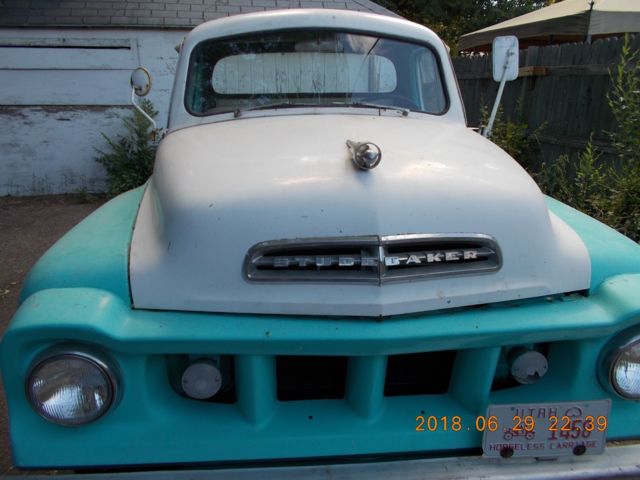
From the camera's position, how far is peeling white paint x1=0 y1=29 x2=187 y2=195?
7715 mm

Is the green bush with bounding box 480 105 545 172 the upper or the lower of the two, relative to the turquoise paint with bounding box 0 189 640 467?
lower

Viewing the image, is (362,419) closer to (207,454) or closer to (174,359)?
(207,454)

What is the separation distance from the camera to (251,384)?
1477 mm

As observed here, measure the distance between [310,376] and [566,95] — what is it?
6.17 m

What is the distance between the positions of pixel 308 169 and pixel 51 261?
0.84 m

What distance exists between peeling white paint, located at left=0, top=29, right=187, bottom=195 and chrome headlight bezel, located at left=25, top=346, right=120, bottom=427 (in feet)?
23.4

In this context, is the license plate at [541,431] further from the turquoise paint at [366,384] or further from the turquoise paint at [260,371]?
the turquoise paint at [366,384]

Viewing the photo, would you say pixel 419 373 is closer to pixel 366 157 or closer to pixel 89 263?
pixel 366 157

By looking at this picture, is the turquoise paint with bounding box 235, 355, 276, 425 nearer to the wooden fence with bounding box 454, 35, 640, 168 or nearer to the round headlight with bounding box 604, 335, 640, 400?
the round headlight with bounding box 604, 335, 640, 400

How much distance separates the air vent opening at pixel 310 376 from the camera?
1.70 meters

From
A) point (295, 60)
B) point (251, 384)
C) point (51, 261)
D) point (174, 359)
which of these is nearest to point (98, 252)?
point (51, 261)

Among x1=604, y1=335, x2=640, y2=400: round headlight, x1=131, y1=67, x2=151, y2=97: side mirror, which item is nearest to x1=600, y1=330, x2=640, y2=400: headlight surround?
x1=604, y1=335, x2=640, y2=400: round headlight

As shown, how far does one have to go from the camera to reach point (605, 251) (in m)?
1.75
